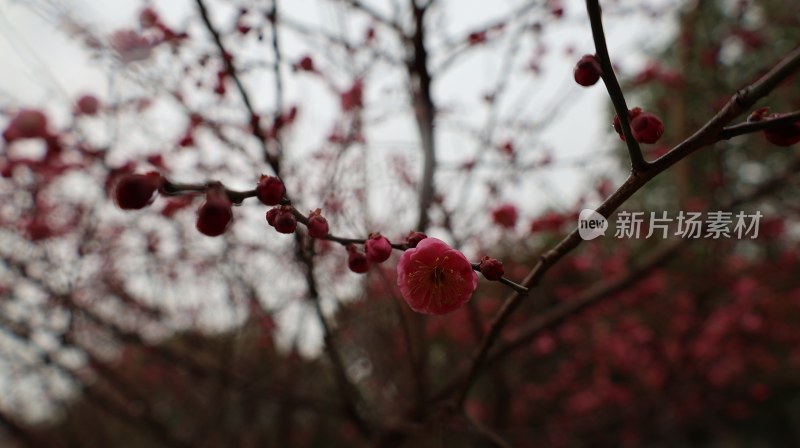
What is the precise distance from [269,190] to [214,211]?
0.12 m

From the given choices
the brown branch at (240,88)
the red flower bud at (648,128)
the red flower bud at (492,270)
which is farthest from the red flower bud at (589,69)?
the brown branch at (240,88)

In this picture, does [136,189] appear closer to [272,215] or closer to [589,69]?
[272,215]

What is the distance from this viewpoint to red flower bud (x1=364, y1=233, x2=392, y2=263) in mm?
1055

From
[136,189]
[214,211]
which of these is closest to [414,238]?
[214,211]

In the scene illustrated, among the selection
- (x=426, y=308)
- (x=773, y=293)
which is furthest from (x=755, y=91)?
(x=773, y=293)

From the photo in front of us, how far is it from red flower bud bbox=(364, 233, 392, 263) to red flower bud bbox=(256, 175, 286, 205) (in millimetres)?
232

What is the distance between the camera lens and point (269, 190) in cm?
92

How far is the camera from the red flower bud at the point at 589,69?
92 centimetres

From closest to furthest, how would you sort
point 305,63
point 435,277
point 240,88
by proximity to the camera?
1. point 435,277
2. point 240,88
3. point 305,63

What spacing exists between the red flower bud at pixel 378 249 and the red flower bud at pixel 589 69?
1.64 feet

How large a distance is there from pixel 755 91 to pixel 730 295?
247 inches

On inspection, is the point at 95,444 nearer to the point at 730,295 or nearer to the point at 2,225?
the point at 2,225

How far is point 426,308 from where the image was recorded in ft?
3.99

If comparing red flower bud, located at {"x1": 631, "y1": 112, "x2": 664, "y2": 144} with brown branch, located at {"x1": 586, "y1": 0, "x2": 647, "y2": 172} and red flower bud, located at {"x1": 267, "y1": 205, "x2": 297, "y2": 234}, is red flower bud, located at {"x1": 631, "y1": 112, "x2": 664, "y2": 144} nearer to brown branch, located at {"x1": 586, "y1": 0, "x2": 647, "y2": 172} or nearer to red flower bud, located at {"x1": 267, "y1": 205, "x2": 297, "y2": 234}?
brown branch, located at {"x1": 586, "y1": 0, "x2": 647, "y2": 172}
